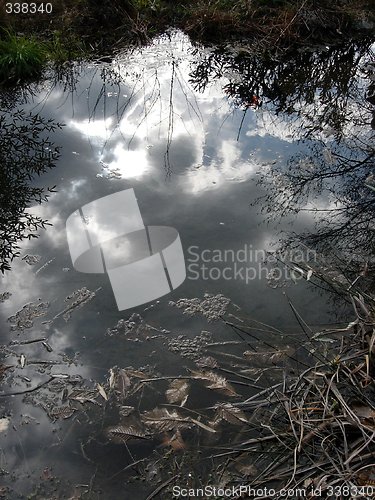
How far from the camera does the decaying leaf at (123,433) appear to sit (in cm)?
236

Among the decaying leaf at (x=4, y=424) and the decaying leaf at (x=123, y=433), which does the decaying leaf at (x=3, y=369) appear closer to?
the decaying leaf at (x=4, y=424)

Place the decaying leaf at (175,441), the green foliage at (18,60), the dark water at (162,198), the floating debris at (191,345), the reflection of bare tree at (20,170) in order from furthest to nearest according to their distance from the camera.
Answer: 1. the green foliage at (18,60)
2. the reflection of bare tree at (20,170)
3. the floating debris at (191,345)
4. the dark water at (162,198)
5. the decaying leaf at (175,441)

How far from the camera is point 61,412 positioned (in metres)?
2.48

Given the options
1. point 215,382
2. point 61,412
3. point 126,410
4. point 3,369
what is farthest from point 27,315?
point 215,382

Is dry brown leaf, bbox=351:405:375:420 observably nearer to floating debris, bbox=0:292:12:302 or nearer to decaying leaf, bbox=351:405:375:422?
decaying leaf, bbox=351:405:375:422

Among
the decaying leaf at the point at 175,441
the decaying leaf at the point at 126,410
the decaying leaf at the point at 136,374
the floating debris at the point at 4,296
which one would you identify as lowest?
the decaying leaf at the point at 175,441

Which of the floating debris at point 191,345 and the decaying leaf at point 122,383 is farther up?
the floating debris at point 191,345

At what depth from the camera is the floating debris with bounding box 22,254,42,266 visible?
3373 millimetres

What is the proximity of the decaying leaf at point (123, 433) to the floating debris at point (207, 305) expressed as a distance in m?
0.78

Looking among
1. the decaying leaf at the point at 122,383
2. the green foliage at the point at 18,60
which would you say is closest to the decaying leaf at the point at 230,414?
the decaying leaf at the point at 122,383

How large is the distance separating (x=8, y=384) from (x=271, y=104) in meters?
3.76

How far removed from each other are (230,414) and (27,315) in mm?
1336

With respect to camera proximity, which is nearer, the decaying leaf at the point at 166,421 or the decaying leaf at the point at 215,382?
the decaying leaf at the point at 166,421

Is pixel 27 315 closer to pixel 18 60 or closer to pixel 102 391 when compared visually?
pixel 102 391
